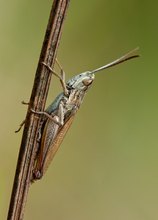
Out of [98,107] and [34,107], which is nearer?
[34,107]

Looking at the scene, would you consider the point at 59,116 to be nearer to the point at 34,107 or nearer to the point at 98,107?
the point at 34,107

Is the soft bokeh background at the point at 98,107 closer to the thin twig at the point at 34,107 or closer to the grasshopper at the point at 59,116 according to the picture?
the grasshopper at the point at 59,116

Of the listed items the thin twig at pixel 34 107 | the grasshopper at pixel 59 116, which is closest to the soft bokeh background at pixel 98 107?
the grasshopper at pixel 59 116

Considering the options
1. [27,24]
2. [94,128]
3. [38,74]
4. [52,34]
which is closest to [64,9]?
[52,34]

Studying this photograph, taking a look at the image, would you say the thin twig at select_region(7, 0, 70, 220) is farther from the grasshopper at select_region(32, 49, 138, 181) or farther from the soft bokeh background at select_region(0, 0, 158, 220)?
the soft bokeh background at select_region(0, 0, 158, 220)

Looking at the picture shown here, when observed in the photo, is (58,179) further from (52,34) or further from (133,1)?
(52,34)

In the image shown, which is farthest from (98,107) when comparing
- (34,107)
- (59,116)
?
(34,107)
